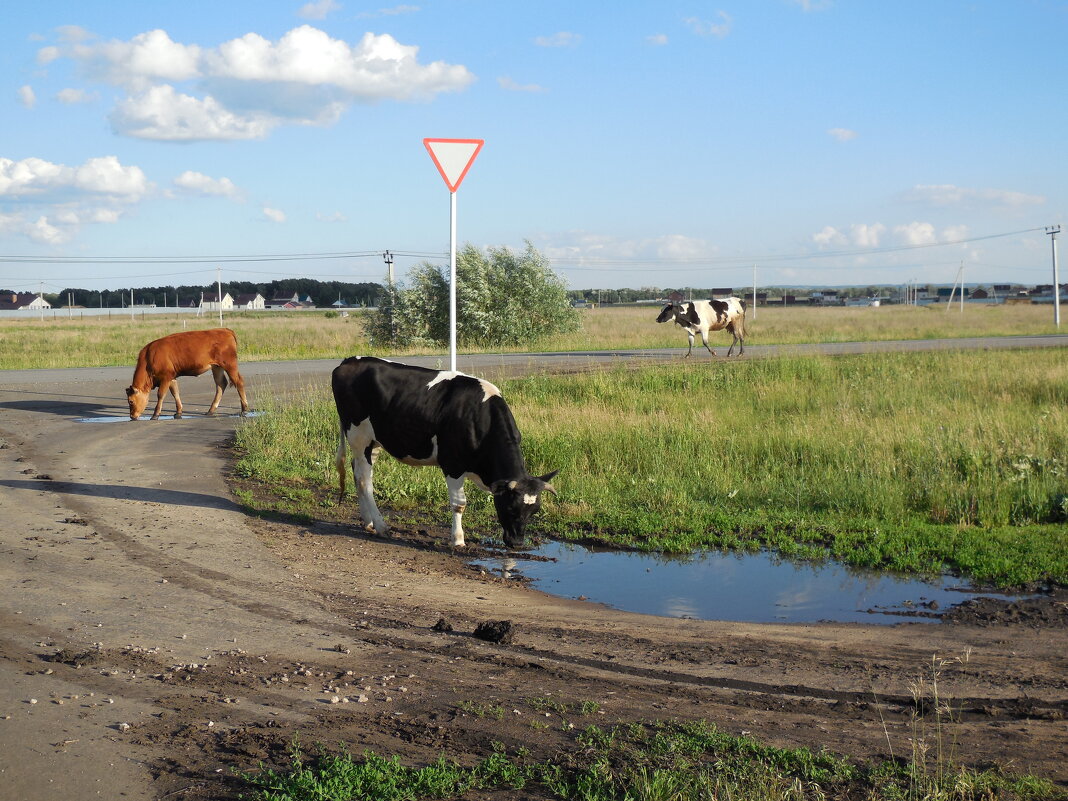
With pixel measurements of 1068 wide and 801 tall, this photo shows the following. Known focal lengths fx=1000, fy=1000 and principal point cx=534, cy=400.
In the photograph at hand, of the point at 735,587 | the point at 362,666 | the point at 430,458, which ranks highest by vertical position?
the point at 430,458

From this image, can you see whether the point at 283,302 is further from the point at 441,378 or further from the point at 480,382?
the point at 480,382

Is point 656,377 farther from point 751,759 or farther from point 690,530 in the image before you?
point 751,759

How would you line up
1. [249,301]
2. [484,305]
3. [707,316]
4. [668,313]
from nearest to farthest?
[707,316] < [668,313] < [484,305] < [249,301]

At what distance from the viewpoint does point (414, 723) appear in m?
5.08

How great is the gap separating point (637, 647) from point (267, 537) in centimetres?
461

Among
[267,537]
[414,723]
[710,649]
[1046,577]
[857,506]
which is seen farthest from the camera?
[857,506]

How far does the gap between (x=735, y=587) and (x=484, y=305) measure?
117 ft

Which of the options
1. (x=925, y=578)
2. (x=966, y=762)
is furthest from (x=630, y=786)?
(x=925, y=578)

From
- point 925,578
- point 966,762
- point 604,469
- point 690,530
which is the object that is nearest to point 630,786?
point 966,762

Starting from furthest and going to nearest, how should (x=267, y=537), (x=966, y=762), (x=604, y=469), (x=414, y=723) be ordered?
(x=604, y=469)
(x=267, y=537)
(x=414, y=723)
(x=966, y=762)

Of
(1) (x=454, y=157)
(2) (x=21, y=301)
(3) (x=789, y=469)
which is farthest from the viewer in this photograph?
(2) (x=21, y=301)

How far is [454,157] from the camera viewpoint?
11148 millimetres

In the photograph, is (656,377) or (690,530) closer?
(690,530)

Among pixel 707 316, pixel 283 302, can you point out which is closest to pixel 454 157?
pixel 707 316
